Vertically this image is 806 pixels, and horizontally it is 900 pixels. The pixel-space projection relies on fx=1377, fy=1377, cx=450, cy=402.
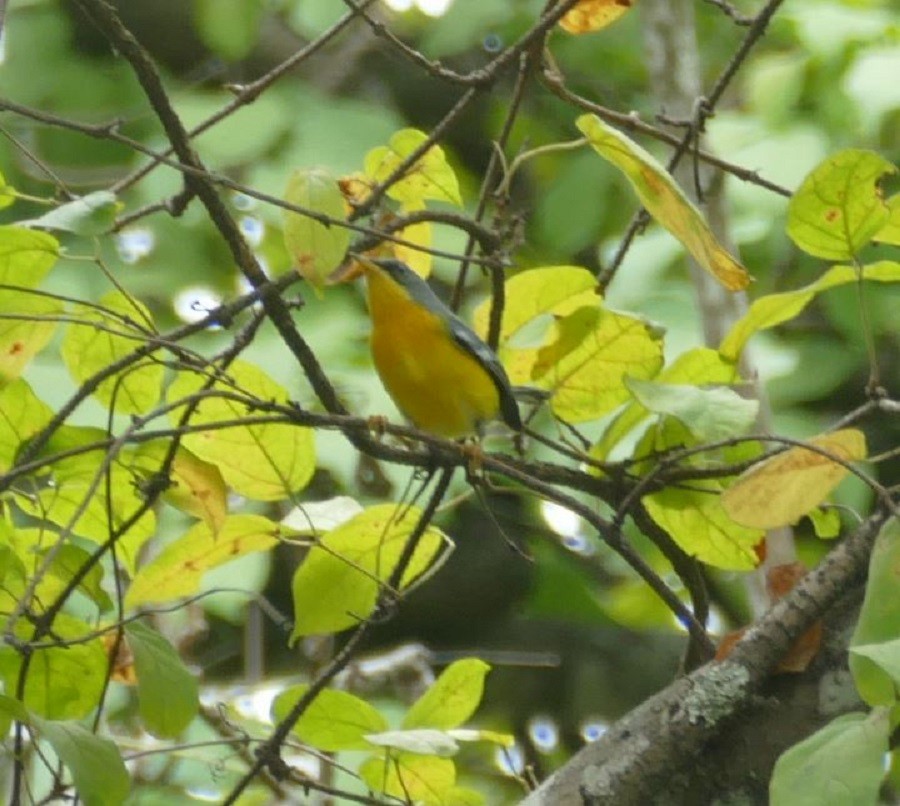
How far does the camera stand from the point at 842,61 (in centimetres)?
274

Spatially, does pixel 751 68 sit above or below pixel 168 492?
above

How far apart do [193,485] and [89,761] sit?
0.31 metres

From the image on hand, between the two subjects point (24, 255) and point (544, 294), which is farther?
point (544, 294)

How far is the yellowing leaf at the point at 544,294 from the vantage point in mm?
1475

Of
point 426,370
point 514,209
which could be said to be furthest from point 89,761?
point 514,209

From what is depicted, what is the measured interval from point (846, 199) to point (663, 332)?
284 mm

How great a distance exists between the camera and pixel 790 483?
118cm

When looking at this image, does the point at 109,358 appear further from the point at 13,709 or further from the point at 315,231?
the point at 13,709

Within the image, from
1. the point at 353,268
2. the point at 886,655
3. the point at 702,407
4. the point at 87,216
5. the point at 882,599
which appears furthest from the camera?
the point at 353,268

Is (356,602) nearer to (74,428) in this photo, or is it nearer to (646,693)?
(74,428)

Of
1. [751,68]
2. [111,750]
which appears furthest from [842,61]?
[111,750]

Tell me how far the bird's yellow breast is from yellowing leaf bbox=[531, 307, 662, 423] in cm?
58

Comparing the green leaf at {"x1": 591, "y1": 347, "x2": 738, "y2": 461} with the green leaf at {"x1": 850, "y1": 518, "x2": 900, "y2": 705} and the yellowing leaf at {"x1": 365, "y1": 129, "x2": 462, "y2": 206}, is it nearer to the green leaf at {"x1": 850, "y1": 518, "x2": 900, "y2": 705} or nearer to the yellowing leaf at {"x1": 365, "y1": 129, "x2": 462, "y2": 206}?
the yellowing leaf at {"x1": 365, "y1": 129, "x2": 462, "y2": 206}

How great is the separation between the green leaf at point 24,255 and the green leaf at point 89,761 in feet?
1.38
